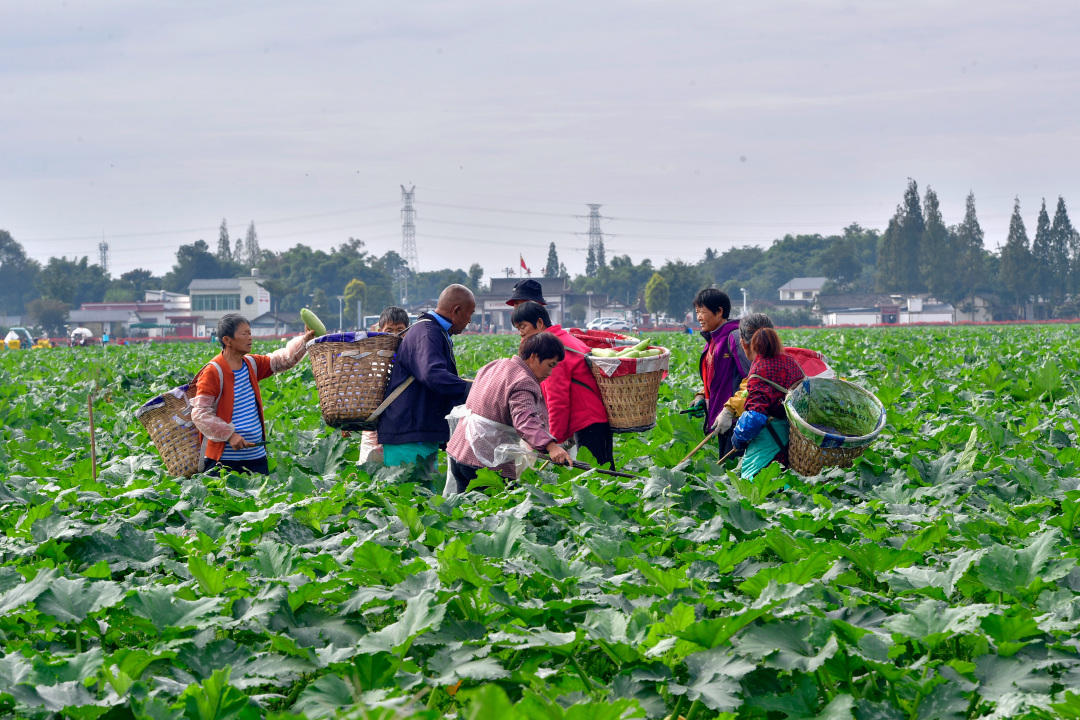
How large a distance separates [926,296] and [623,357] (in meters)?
98.8

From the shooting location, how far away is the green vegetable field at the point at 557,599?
2566 mm

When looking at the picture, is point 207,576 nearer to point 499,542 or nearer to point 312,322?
point 499,542

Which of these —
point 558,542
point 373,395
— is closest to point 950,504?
point 558,542

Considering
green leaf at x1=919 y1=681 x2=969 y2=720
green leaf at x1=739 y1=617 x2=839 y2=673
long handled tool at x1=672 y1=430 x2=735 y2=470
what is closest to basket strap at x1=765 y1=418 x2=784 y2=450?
long handled tool at x1=672 y1=430 x2=735 y2=470

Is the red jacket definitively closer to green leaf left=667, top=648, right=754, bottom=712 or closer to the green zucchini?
the green zucchini

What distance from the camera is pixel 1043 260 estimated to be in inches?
3701

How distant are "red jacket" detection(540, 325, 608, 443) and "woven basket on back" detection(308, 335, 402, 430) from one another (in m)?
1.03

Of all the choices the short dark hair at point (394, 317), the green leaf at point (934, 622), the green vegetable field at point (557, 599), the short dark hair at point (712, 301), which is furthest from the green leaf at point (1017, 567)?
the short dark hair at point (394, 317)

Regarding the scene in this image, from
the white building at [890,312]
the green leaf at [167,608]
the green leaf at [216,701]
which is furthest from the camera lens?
the white building at [890,312]

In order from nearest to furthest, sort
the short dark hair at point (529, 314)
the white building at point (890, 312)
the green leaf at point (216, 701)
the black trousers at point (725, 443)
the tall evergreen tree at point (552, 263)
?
1. the green leaf at point (216, 701)
2. the short dark hair at point (529, 314)
3. the black trousers at point (725, 443)
4. the white building at point (890, 312)
5. the tall evergreen tree at point (552, 263)

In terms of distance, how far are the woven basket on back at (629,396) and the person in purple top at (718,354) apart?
0.42m

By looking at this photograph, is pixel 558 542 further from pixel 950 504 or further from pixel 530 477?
pixel 950 504

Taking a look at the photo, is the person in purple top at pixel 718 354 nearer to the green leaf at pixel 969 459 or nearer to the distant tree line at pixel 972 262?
the green leaf at pixel 969 459

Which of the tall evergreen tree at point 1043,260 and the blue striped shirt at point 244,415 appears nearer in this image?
the blue striped shirt at point 244,415
